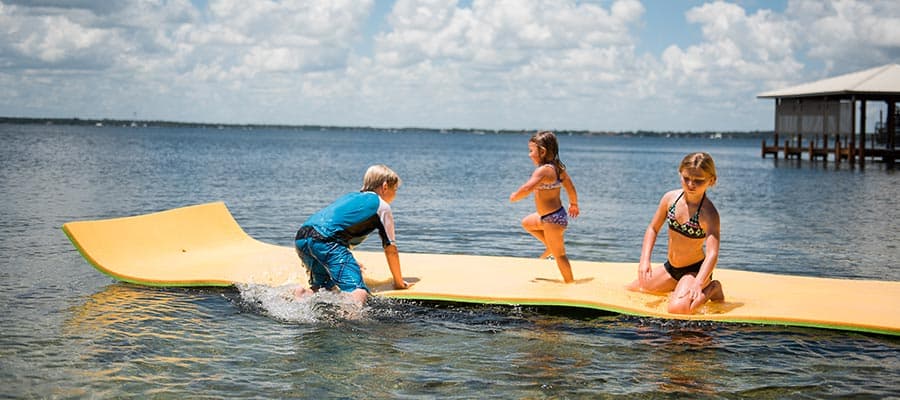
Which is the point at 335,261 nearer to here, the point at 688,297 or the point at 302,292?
the point at 302,292

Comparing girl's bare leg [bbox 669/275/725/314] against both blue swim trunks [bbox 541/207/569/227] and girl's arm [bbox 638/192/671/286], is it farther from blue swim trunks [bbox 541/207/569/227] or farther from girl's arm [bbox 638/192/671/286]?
blue swim trunks [bbox 541/207/569/227]

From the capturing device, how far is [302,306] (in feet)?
25.3

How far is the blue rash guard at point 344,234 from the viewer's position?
772 centimetres

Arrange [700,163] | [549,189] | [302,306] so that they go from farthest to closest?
[549,189], [302,306], [700,163]

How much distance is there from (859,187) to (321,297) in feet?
90.1

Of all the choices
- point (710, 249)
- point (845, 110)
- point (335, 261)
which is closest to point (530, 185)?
point (710, 249)

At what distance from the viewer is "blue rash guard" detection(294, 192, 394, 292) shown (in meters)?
7.72

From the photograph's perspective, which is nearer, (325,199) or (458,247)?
(458,247)

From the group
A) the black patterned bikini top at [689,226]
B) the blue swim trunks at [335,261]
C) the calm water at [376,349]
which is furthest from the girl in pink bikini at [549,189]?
the blue swim trunks at [335,261]

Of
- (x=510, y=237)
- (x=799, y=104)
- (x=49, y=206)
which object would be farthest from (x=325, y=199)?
(x=799, y=104)

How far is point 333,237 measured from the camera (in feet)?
25.6

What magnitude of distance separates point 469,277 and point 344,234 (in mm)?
1581

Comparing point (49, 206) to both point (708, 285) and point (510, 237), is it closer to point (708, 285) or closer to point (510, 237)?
point (510, 237)

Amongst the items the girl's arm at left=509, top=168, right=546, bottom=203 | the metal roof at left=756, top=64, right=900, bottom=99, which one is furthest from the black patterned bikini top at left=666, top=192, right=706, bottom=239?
the metal roof at left=756, top=64, right=900, bottom=99
